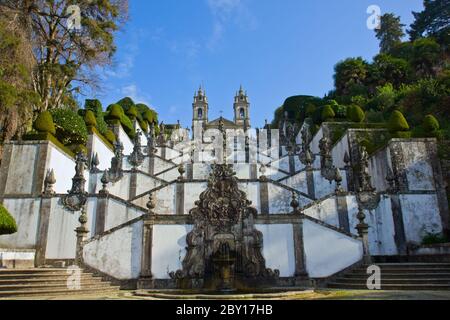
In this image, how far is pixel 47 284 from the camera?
10.4m

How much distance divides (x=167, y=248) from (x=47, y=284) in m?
3.69

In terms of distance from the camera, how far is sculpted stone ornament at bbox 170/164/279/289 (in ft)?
39.0

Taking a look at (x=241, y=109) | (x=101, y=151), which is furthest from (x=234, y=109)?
(x=101, y=151)

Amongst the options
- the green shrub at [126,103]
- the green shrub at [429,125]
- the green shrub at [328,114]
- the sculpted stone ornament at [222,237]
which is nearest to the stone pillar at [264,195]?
the sculpted stone ornament at [222,237]

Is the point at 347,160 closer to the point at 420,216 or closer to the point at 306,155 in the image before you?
the point at 306,155

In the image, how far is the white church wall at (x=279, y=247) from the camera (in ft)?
39.9

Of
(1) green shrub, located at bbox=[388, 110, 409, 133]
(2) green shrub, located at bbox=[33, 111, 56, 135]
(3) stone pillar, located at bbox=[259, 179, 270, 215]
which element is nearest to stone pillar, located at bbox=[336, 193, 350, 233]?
(3) stone pillar, located at bbox=[259, 179, 270, 215]

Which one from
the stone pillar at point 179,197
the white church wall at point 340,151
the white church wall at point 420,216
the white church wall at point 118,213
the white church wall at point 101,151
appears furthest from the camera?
the white church wall at point 340,151

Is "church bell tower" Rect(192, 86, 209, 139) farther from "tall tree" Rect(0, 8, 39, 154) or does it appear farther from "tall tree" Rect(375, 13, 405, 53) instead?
"tall tree" Rect(0, 8, 39, 154)

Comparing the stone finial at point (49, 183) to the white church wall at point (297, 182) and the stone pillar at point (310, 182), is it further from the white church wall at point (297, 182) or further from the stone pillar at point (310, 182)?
the stone pillar at point (310, 182)

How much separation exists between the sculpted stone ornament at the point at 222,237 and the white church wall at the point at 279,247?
195 mm

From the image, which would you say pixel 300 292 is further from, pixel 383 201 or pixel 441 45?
pixel 441 45

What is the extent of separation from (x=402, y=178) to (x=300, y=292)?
418 inches
